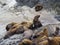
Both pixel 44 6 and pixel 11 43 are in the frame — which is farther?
pixel 44 6

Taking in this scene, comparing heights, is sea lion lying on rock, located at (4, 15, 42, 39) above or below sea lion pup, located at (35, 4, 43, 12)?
below

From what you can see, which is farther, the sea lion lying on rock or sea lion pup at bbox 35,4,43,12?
sea lion pup at bbox 35,4,43,12

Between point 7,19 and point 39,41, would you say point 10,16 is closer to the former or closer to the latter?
point 7,19

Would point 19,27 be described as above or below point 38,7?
below

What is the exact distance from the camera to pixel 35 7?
17.2 m

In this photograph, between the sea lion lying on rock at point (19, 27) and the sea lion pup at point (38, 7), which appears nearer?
the sea lion lying on rock at point (19, 27)

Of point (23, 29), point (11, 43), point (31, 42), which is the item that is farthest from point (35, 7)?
point (31, 42)

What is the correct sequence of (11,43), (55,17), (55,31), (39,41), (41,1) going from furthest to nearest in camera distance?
(41,1)
(55,17)
(11,43)
(55,31)
(39,41)

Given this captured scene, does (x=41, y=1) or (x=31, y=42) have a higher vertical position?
(x=41, y=1)

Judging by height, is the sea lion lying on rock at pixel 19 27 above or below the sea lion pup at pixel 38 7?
below

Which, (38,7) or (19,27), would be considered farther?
(38,7)

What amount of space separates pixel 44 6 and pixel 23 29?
5.24 metres

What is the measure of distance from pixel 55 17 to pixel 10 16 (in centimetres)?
324

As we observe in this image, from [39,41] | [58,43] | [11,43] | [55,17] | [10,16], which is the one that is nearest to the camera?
[58,43]
